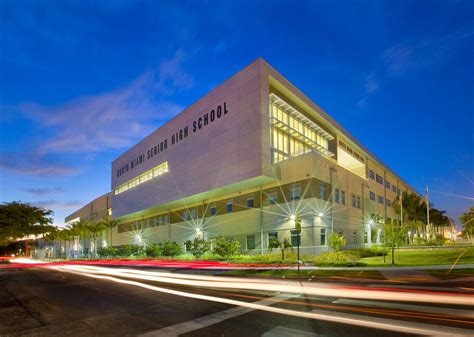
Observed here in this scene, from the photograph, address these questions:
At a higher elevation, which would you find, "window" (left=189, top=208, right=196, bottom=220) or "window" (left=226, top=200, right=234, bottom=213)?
"window" (left=226, top=200, right=234, bottom=213)

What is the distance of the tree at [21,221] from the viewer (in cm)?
2808

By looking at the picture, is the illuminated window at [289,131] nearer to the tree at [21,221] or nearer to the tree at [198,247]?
the tree at [198,247]

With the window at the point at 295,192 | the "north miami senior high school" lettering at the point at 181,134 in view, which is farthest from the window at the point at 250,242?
the "north miami senior high school" lettering at the point at 181,134

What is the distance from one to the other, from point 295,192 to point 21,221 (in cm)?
2804

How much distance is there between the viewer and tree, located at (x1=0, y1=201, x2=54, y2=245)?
28.1 m

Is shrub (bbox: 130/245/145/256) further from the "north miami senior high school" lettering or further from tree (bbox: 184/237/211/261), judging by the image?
tree (bbox: 184/237/211/261)

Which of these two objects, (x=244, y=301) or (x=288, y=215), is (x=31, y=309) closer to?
(x=244, y=301)

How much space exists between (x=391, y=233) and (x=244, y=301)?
61.4 feet

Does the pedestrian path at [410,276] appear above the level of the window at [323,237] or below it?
below

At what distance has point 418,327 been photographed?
7961 millimetres

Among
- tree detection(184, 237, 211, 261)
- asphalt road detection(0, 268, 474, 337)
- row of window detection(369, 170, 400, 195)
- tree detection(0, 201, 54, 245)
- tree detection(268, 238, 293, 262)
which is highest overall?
row of window detection(369, 170, 400, 195)

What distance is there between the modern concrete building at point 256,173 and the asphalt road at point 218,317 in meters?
24.9

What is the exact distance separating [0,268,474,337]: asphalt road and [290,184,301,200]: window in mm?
25428

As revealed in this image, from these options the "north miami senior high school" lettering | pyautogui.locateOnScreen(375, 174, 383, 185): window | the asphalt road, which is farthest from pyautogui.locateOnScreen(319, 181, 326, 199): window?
pyautogui.locateOnScreen(375, 174, 383, 185): window
